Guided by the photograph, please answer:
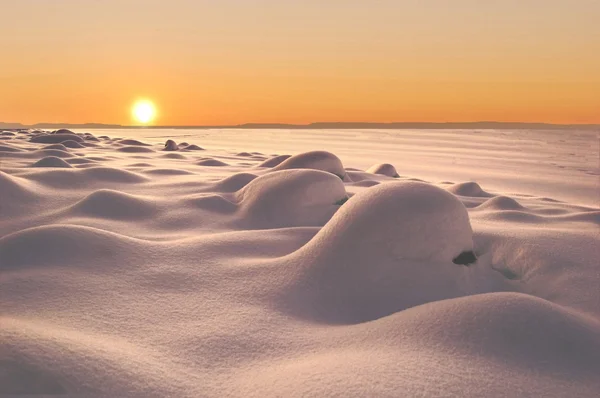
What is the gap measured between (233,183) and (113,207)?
4.07ft

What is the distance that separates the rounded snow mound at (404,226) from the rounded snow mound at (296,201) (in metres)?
0.85

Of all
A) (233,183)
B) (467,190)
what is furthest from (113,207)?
(467,190)

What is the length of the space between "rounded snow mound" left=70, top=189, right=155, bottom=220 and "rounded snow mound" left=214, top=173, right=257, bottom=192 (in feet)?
A: 2.81

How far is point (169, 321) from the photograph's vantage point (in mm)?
1345

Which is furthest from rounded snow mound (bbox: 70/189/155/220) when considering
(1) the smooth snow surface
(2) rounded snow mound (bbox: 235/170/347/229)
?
(2) rounded snow mound (bbox: 235/170/347/229)

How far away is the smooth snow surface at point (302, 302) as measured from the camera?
0.99 m

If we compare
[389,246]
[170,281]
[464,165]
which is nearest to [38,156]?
[170,281]

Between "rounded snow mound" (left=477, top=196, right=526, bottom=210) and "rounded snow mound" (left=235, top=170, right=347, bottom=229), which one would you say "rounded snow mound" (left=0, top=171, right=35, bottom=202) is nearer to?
"rounded snow mound" (left=235, top=170, right=347, bottom=229)

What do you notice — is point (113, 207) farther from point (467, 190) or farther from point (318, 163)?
point (467, 190)

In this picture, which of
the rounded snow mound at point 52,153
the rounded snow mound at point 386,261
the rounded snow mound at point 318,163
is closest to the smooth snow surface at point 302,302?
the rounded snow mound at point 386,261

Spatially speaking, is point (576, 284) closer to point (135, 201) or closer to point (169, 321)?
point (169, 321)

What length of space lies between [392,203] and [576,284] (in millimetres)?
736

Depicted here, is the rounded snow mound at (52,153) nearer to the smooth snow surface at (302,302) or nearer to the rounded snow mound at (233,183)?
the rounded snow mound at (233,183)

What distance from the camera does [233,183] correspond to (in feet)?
12.6
